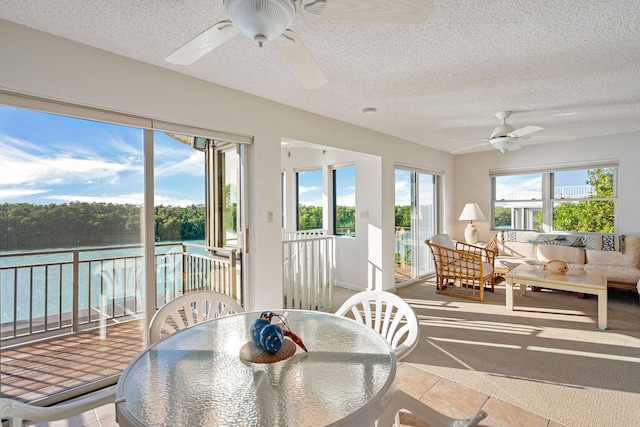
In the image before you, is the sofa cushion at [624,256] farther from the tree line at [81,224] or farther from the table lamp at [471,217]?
the tree line at [81,224]

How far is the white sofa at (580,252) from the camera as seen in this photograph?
452 centimetres

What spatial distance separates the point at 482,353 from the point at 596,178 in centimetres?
431

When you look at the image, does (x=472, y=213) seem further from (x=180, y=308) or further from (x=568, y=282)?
(x=180, y=308)

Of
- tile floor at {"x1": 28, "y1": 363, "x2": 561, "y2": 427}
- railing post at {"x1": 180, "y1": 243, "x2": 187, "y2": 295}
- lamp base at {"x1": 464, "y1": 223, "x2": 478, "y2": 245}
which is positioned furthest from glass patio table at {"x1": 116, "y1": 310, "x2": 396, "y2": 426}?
lamp base at {"x1": 464, "y1": 223, "x2": 478, "y2": 245}

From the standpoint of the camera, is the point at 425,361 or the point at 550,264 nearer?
the point at 425,361

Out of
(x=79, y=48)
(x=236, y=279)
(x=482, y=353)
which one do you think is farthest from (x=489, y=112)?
(x=79, y=48)

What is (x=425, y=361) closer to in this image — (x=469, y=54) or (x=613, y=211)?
(x=469, y=54)

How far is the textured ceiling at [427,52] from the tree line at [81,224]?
1117 millimetres

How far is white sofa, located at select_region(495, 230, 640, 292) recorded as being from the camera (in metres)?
4.52

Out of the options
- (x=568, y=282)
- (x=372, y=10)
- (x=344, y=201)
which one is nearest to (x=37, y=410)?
(x=372, y=10)

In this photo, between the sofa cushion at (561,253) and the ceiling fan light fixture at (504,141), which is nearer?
the ceiling fan light fixture at (504,141)

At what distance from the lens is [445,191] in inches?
257

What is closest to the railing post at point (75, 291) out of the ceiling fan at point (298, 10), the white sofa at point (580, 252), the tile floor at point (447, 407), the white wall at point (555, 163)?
the tile floor at point (447, 407)

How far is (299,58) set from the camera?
67.6 inches
